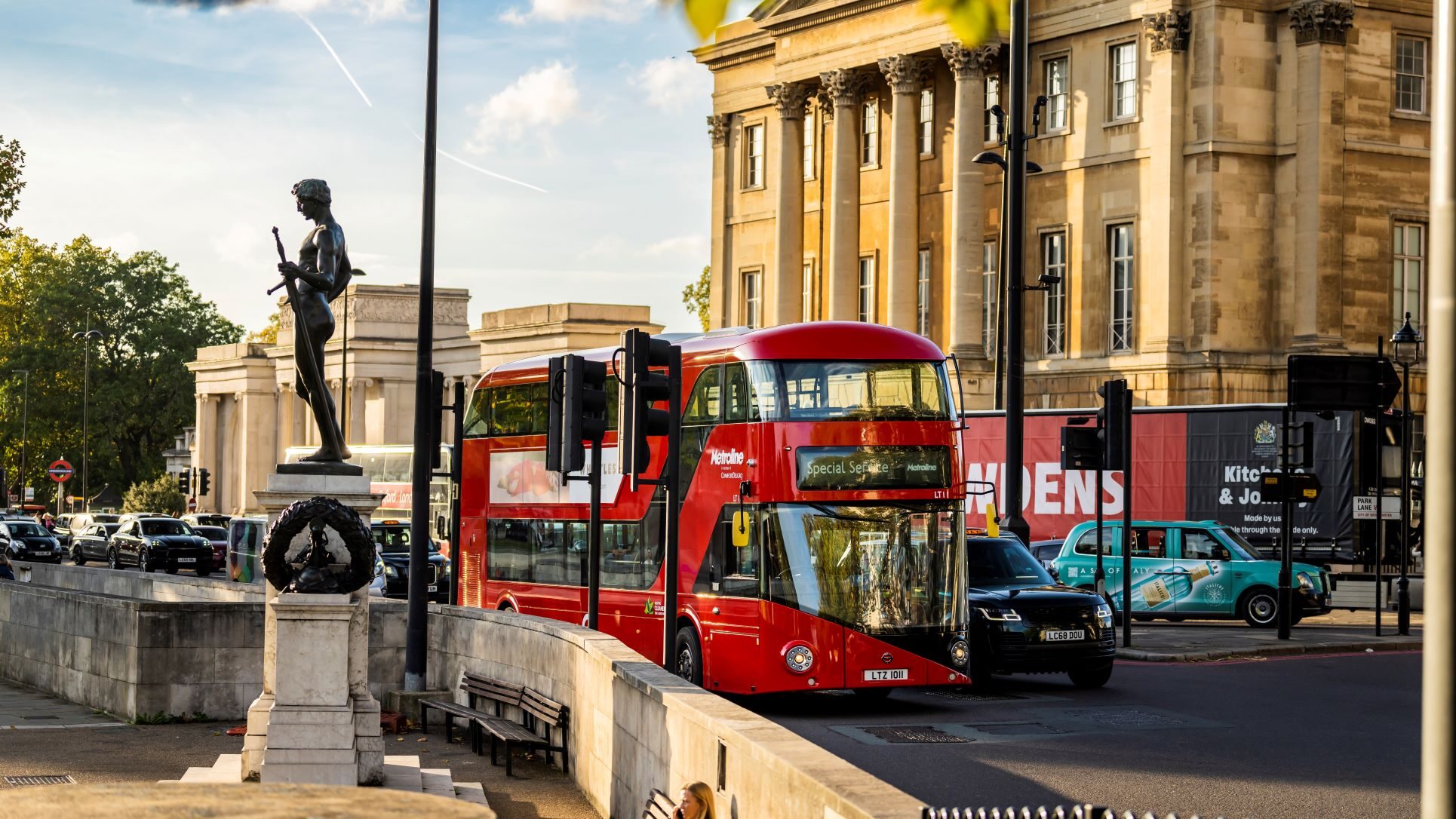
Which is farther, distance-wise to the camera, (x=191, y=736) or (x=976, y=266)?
(x=976, y=266)

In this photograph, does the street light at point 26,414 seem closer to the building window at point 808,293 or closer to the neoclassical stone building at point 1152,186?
the building window at point 808,293

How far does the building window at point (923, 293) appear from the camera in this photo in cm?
5522

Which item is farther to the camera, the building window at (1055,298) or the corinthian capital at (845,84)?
the corinthian capital at (845,84)

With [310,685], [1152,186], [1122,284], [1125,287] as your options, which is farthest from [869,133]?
[310,685]

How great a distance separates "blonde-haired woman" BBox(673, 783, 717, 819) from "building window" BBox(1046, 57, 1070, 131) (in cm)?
4454

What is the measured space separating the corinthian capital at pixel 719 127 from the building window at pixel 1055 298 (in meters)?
14.9

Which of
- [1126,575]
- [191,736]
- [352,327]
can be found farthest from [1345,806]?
[352,327]

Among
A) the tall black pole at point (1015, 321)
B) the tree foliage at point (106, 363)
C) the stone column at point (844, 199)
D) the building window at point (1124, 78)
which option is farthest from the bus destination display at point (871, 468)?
the tree foliage at point (106, 363)

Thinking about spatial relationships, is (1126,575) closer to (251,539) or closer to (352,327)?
(251,539)

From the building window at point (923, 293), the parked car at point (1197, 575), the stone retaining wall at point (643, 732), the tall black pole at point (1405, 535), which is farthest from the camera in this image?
the building window at point (923, 293)

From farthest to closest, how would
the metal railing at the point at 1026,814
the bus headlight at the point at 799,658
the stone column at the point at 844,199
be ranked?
1. the stone column at the point at 844,199
2. the bus headlight at the point at 799,658
3. the metal railing at the point at 1026,814

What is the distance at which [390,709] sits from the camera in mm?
17750

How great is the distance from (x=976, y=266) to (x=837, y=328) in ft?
111

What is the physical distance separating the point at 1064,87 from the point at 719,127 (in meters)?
15.3
